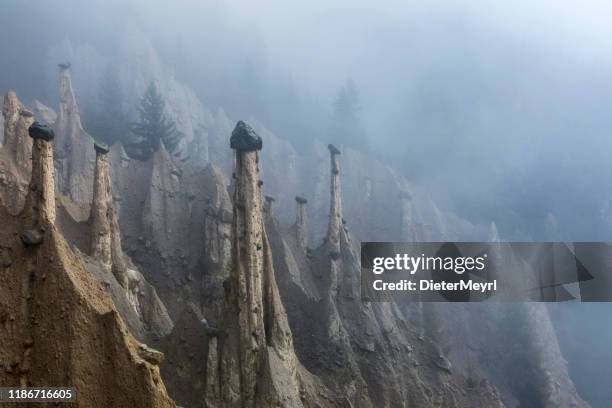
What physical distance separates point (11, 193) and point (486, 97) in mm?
102071

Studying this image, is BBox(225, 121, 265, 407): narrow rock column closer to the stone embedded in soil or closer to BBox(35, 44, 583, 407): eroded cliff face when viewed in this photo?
BBox(35, 44, 583, 407): eroded cliff face

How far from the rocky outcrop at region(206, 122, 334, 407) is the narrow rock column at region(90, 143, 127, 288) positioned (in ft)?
21.4

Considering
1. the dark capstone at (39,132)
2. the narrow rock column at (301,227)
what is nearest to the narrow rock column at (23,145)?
the dark capstone at (39,132)

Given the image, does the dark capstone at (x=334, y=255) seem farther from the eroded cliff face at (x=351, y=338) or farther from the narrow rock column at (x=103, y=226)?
the narrow rock column at (x=103, y=226)

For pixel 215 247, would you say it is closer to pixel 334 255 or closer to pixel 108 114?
pixel 334 255

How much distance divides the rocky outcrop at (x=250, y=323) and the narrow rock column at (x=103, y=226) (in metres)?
6.51

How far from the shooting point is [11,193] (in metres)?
20.4

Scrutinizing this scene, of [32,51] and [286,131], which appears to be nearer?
[32,51]

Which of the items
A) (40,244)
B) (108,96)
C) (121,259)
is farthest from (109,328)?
(108,96)

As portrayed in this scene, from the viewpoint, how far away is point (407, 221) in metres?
48.2

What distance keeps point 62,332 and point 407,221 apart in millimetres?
39599

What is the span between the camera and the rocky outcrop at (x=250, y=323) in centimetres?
1620

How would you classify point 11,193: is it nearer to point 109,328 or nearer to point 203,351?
point 203,351

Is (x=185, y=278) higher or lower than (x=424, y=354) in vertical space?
higher
